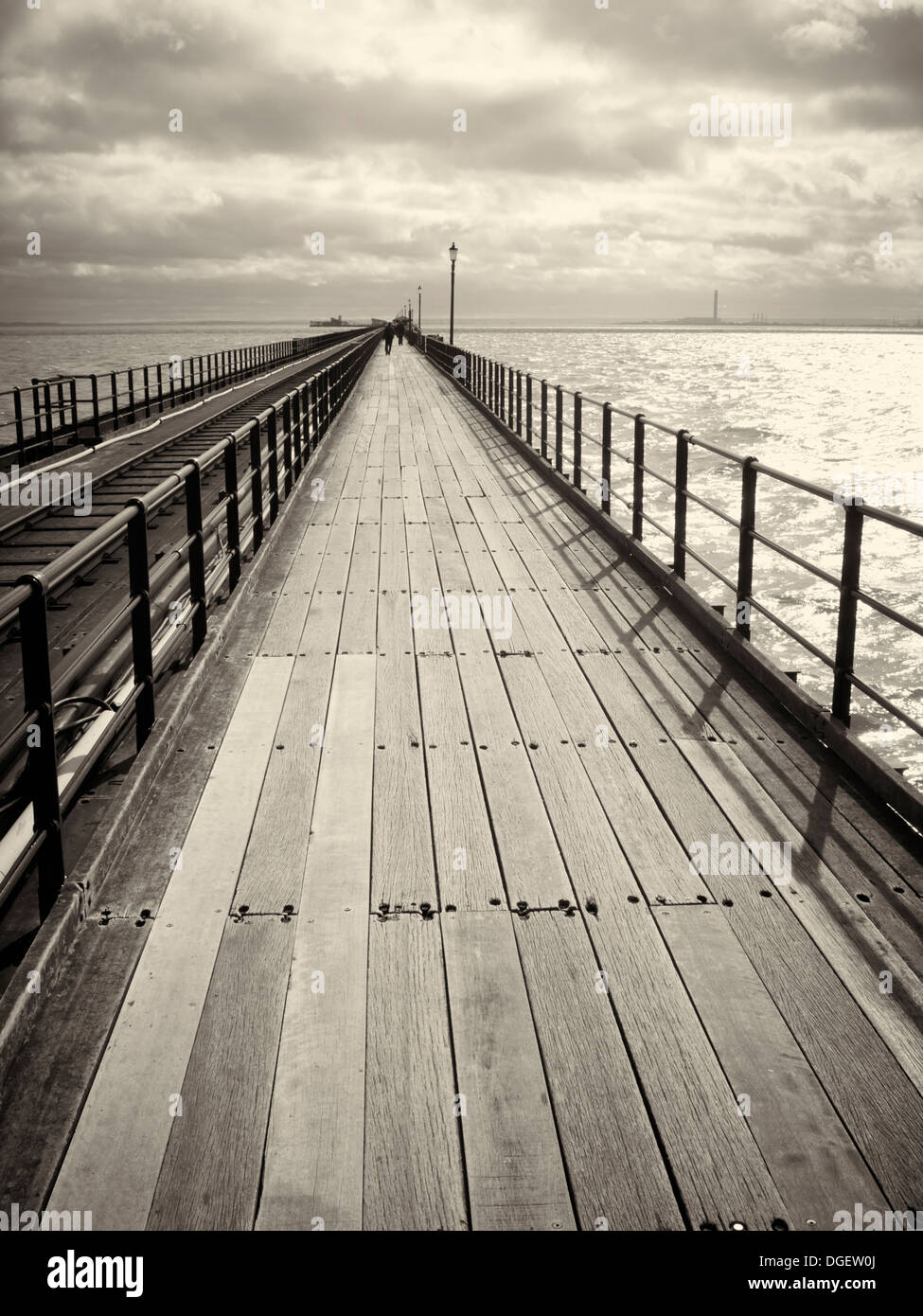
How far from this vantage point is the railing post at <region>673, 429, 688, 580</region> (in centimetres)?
762

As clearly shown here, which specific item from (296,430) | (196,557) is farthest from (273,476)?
(196,557)

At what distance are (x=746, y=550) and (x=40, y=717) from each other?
4.29 meters

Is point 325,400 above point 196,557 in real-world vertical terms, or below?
above

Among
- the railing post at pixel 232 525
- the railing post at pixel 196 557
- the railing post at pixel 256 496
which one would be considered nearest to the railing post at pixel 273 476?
the railing post at pixel 256 496

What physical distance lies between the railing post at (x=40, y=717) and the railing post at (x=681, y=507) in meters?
5.10

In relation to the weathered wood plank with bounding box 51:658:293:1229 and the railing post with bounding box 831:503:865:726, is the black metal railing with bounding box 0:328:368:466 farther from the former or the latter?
the railing post with bounding box 831:503:865:726

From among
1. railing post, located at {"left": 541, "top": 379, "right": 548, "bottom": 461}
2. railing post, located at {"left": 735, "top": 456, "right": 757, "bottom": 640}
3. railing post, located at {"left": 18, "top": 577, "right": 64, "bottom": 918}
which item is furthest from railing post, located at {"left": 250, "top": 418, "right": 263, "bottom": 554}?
railing post, located at {"left": 541, "top": 379, "right": 548, "bottom": 461}

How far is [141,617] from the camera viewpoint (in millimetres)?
4605

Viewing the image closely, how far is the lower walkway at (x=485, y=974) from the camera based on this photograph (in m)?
2.51

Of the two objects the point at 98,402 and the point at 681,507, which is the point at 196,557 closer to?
the point at 681,507

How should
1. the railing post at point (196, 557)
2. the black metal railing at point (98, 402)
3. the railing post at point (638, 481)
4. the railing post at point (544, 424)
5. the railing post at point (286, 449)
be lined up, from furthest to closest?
the black metal railing at point (98, 402) < the railing post at point (544, 424) < the railing post at point (286, 449) < the railing post at point (638, 481) < the railing post at point (196, 557)

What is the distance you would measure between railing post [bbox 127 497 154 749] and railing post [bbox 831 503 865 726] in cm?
282

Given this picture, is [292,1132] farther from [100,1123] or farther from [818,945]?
[818,945]

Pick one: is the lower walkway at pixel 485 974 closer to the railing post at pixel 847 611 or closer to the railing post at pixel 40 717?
the railing post at pixel 847 611
